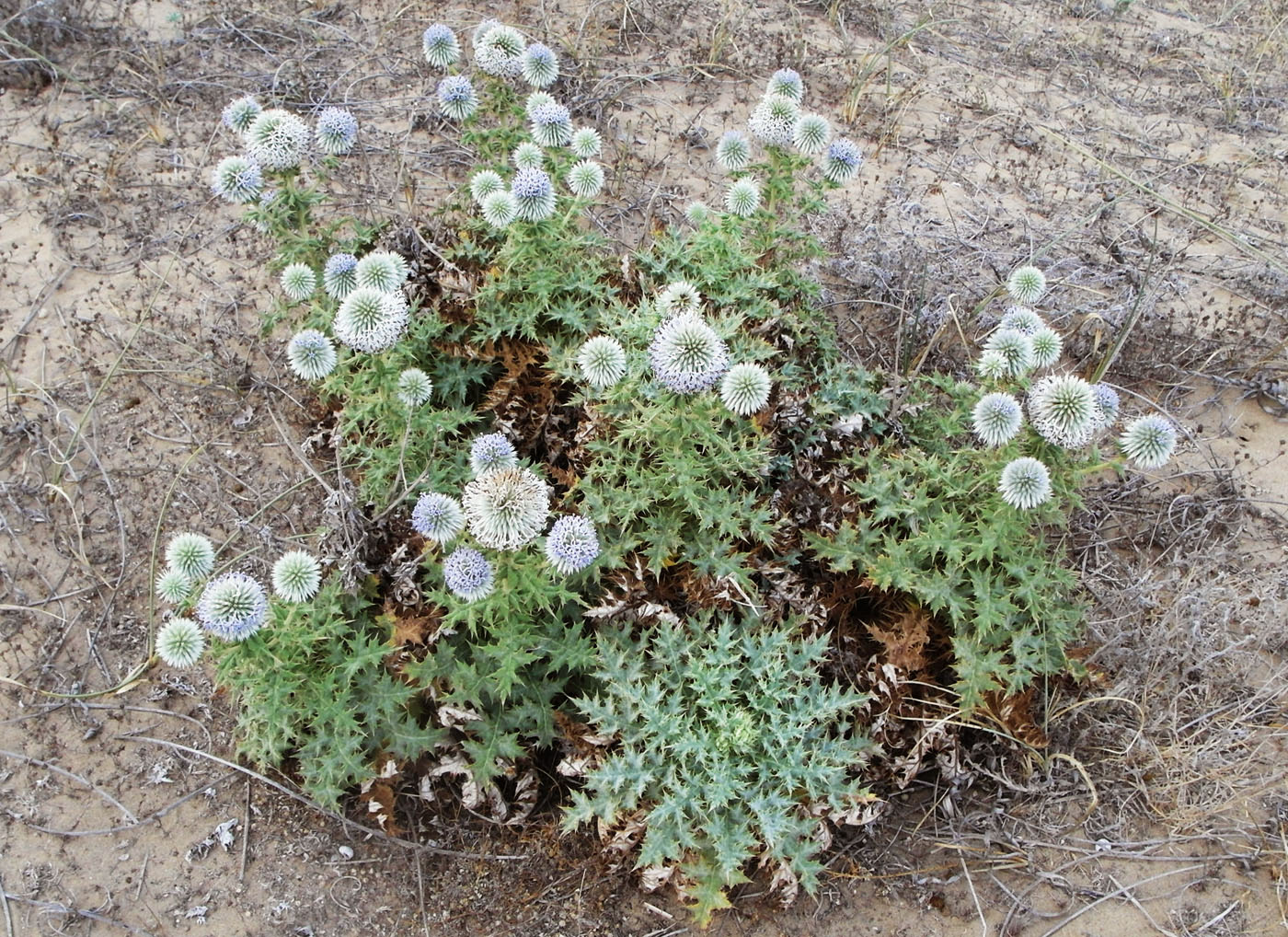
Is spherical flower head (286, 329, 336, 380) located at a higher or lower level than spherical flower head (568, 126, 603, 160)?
lower

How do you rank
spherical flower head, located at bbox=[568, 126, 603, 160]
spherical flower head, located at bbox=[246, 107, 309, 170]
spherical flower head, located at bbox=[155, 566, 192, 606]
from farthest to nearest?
spherical flower head, located at bbox=[568, 126, 603, 160] → spherical flower head, located at bbox=[246, 107, 309, 170] → spherical flower head, located at bbox=[155, 566, 192, 606]

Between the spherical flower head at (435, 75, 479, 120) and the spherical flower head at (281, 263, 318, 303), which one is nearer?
the spherical flower head at (281, 263, 318, 303)

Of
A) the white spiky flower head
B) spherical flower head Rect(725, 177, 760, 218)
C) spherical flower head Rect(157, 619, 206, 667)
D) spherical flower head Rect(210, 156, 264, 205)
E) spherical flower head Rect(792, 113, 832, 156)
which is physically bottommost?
spherical flower head Rect(157, 619, 206, 667)

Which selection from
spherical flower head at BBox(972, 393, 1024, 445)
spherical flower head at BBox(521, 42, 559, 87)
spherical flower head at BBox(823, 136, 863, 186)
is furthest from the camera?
spherical flower head at BBox(521, 42, 559, 87)

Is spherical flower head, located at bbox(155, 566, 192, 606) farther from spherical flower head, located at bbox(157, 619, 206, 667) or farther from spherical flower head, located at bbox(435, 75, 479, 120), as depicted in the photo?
spherical flower head, located at bbox(435, 75, 479, 120)

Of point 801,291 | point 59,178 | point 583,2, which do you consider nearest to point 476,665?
point 801,291

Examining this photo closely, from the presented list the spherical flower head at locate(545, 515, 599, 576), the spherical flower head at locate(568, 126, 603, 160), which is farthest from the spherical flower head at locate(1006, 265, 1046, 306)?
the spherical flower head at locate(545, 515, 599, 576)

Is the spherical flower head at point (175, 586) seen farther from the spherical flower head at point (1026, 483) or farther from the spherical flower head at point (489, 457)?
the spherical flower head at point (1026, 483)
